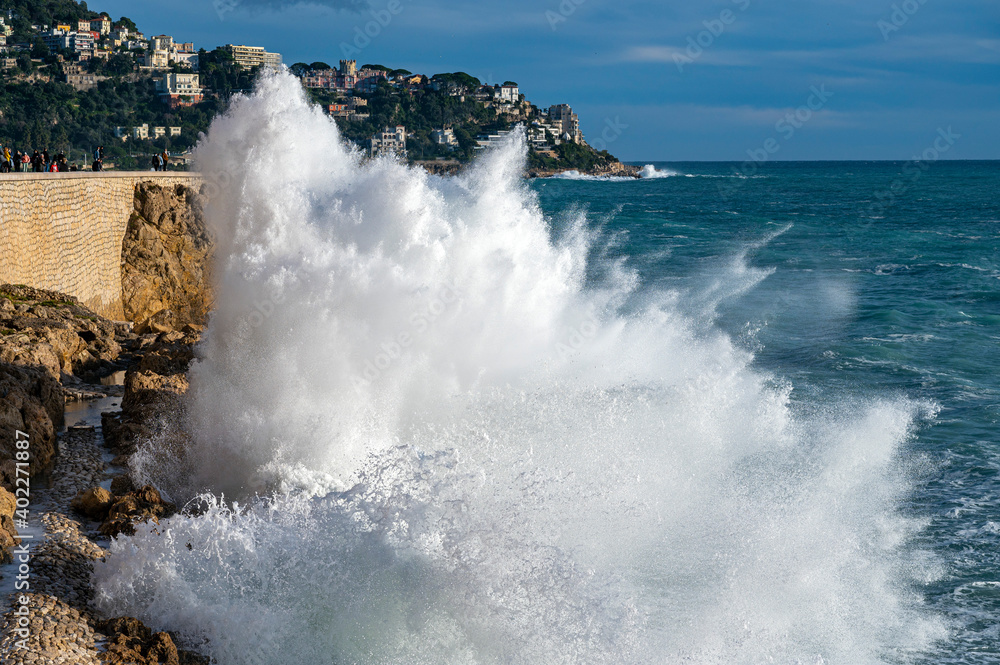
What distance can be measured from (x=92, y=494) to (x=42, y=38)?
112527 millimetres

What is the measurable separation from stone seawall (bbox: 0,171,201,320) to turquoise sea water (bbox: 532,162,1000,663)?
10.8 metres

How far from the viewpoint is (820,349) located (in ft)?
55.7

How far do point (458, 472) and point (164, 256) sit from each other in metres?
18.2

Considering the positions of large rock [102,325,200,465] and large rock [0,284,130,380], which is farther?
large rock [0,284,130,380]

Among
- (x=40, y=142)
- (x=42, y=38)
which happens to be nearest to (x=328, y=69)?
(x=42, y=38)

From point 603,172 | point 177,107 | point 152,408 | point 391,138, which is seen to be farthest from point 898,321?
point 603,172

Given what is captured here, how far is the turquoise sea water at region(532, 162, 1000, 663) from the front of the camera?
8742 millimetres

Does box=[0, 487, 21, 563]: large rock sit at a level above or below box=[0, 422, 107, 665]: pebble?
above

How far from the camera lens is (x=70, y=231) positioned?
18125 millimetres

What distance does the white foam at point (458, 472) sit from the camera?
6.51 m

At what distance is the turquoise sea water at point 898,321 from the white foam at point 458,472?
0.47 metres

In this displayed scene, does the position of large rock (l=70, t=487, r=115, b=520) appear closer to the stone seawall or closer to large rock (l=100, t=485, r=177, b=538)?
large rock (l=100, t=485, r=177, b=538)

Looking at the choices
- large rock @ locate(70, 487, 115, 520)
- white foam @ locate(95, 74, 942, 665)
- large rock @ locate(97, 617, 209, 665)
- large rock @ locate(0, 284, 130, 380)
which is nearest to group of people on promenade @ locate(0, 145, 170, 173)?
large rock @ locate(0, 284, 130, 380)

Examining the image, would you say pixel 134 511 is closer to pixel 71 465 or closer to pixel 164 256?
pixel 71 465
